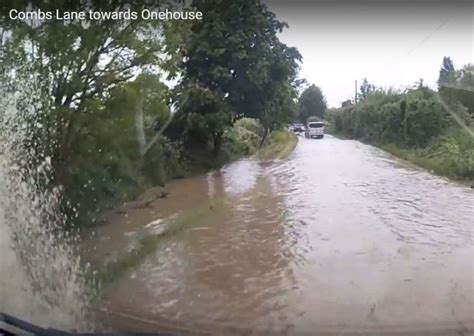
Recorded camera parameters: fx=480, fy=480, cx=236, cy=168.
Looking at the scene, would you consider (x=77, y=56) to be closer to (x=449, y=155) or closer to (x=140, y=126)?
(x=140, y=126)

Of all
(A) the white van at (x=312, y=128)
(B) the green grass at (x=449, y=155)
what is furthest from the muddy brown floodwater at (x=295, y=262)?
(B) the green grass at (x=449, y=155)

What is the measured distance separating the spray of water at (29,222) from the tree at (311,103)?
273cm

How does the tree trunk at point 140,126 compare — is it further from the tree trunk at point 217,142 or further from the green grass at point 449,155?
the green grass at point 449,155

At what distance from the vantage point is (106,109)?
4633mm

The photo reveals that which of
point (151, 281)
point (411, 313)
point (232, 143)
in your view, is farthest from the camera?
point (232, 143)

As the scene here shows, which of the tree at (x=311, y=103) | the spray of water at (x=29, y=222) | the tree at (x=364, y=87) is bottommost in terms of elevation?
the spray of water at (x=29, y=222)

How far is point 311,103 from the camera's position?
5.48m

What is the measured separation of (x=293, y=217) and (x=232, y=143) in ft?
4.87

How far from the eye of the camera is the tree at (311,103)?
5131 millimetres

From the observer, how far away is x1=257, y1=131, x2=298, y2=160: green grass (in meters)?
7.76

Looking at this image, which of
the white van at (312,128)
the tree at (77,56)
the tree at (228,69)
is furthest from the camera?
the white van at (312,128)

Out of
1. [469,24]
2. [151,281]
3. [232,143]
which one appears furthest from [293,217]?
[469,24]

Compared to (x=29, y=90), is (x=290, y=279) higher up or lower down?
lower down

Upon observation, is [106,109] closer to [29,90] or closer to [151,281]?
[29,90]
